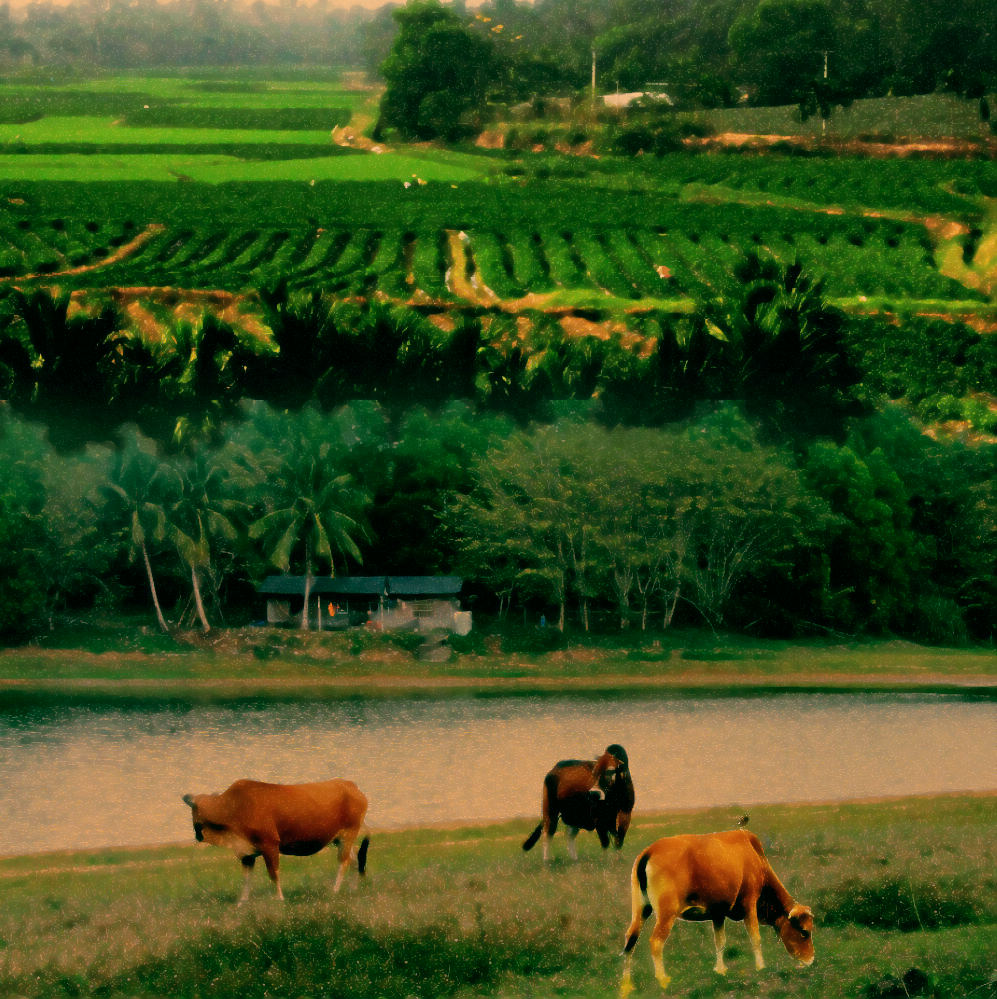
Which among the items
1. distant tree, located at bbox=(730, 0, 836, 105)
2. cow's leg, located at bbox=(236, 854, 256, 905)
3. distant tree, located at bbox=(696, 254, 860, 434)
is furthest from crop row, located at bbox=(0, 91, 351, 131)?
cow's leg, located at bbox=(236, 854, 256, 905)

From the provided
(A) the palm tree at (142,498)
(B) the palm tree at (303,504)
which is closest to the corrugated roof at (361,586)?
(B) the palm tree at (303,504)

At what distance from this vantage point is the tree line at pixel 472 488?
83.6 feet

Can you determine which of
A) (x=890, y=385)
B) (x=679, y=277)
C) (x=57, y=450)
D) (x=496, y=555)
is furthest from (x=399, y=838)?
(x=679, y=277)

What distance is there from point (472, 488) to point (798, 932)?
19486mm

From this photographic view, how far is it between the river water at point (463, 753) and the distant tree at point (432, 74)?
4430cm

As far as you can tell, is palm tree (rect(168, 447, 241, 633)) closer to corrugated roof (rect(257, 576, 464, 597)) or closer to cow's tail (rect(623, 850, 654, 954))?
corrugated roof (rect(257, 576, 464, 597))

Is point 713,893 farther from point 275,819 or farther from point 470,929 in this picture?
point 275,819

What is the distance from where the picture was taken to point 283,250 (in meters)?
60.4

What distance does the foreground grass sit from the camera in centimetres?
931

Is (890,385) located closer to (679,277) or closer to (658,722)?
(679,277)

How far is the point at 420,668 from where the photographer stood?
22719 millimetres

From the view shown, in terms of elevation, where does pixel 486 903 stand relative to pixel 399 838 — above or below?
above

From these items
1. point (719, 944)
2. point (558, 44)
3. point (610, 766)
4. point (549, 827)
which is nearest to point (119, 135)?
point (558, 44)

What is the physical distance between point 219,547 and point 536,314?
30.2 meters
